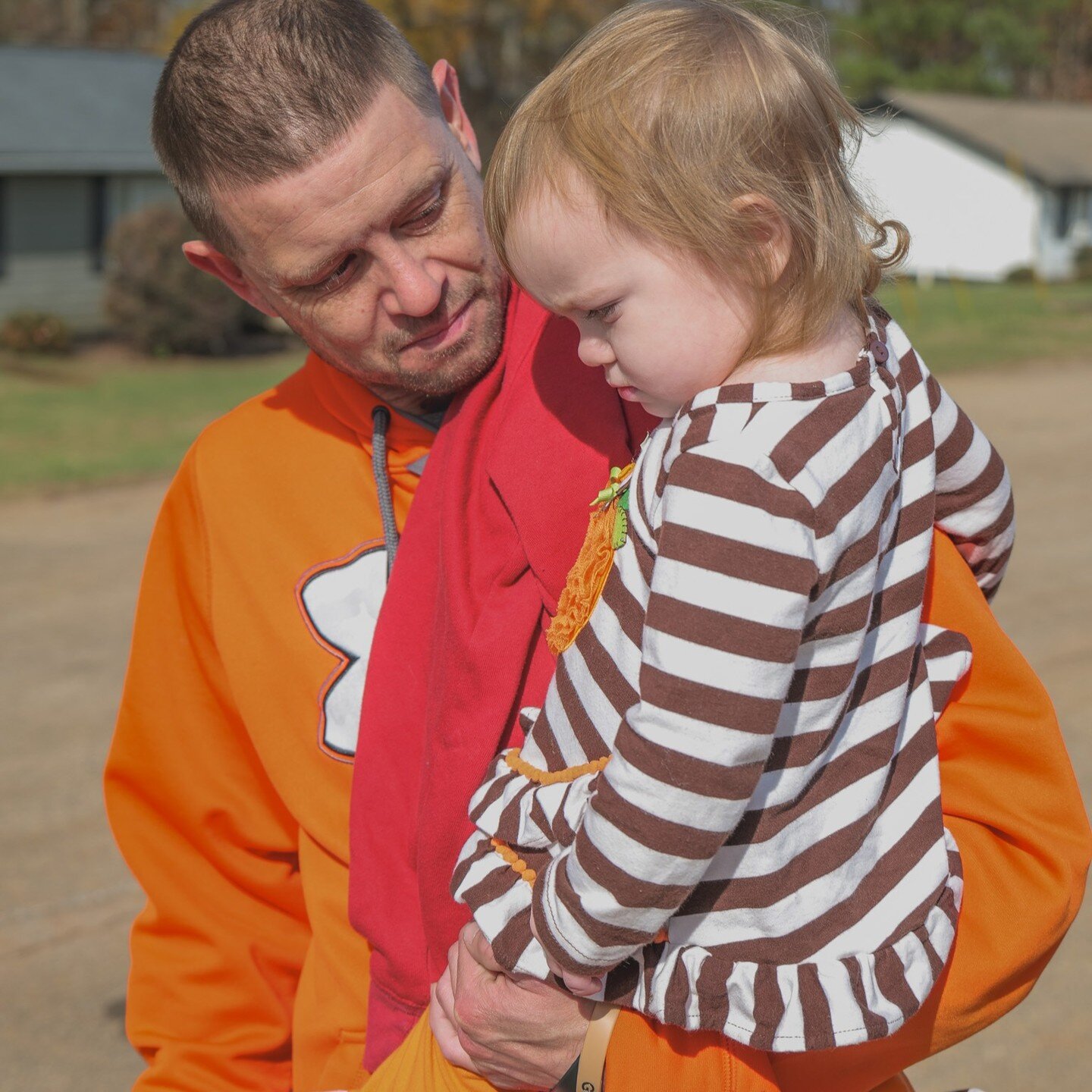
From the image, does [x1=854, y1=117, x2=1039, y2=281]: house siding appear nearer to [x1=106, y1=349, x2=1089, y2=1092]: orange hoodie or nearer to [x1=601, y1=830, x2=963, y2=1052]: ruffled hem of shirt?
[x1=106, y1=349, x2=1089, y2=1092]: orange hoodie

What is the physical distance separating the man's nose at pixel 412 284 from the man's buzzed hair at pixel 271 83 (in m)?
0.19

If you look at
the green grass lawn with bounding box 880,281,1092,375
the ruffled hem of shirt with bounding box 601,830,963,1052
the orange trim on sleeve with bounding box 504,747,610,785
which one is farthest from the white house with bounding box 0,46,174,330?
the ruffled hem of shirt with bounding box 601,830,963,1052

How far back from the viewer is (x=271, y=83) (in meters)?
1.94

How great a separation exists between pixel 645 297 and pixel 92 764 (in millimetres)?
4703

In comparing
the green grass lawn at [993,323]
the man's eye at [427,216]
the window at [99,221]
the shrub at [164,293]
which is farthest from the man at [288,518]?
the window at [99,221]

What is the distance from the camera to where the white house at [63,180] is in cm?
2034

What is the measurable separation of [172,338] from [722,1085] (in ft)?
58.8

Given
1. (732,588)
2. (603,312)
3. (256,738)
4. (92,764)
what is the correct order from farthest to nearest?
(92,764), (256,738), (603,312), (732,588)

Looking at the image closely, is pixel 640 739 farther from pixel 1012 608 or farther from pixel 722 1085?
pixel 1012 608

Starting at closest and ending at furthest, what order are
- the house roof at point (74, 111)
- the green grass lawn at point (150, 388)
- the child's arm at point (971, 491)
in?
1. the child's arm at point (971, 491)
2. the green grass lawn at point (150, 388)
3. the house roof at point (74, 111)

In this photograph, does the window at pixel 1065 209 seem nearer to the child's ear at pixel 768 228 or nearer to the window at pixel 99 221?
the window at pixel 99 221

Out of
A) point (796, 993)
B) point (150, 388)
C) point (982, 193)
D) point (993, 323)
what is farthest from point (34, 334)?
point (982, 193)

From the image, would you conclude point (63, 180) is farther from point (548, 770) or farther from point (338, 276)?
point (548, 770)

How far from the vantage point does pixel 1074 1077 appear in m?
3.62
